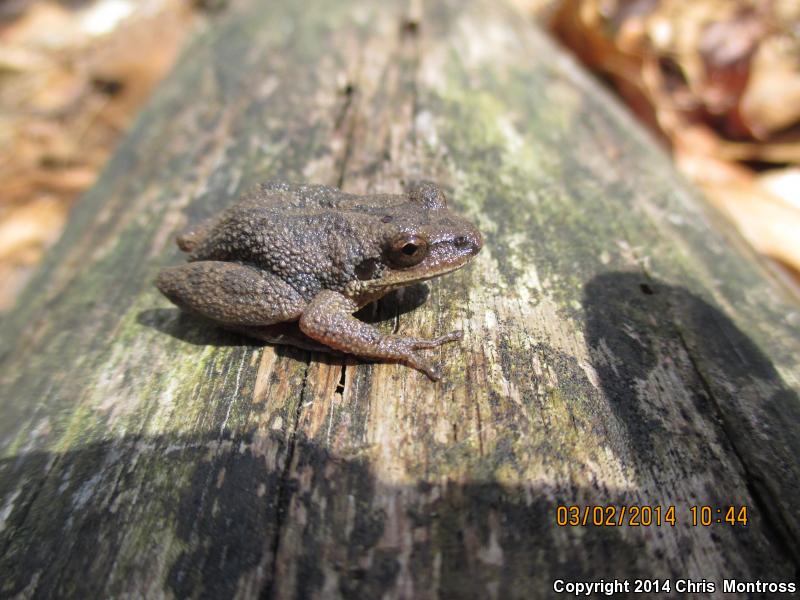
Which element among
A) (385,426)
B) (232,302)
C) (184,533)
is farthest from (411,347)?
(184,533)

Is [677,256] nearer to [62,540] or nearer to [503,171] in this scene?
[503,171]

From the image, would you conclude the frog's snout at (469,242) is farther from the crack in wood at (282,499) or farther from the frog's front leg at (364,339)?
the crack in wood at (282,499)

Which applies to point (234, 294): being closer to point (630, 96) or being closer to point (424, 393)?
point (424, 393)
